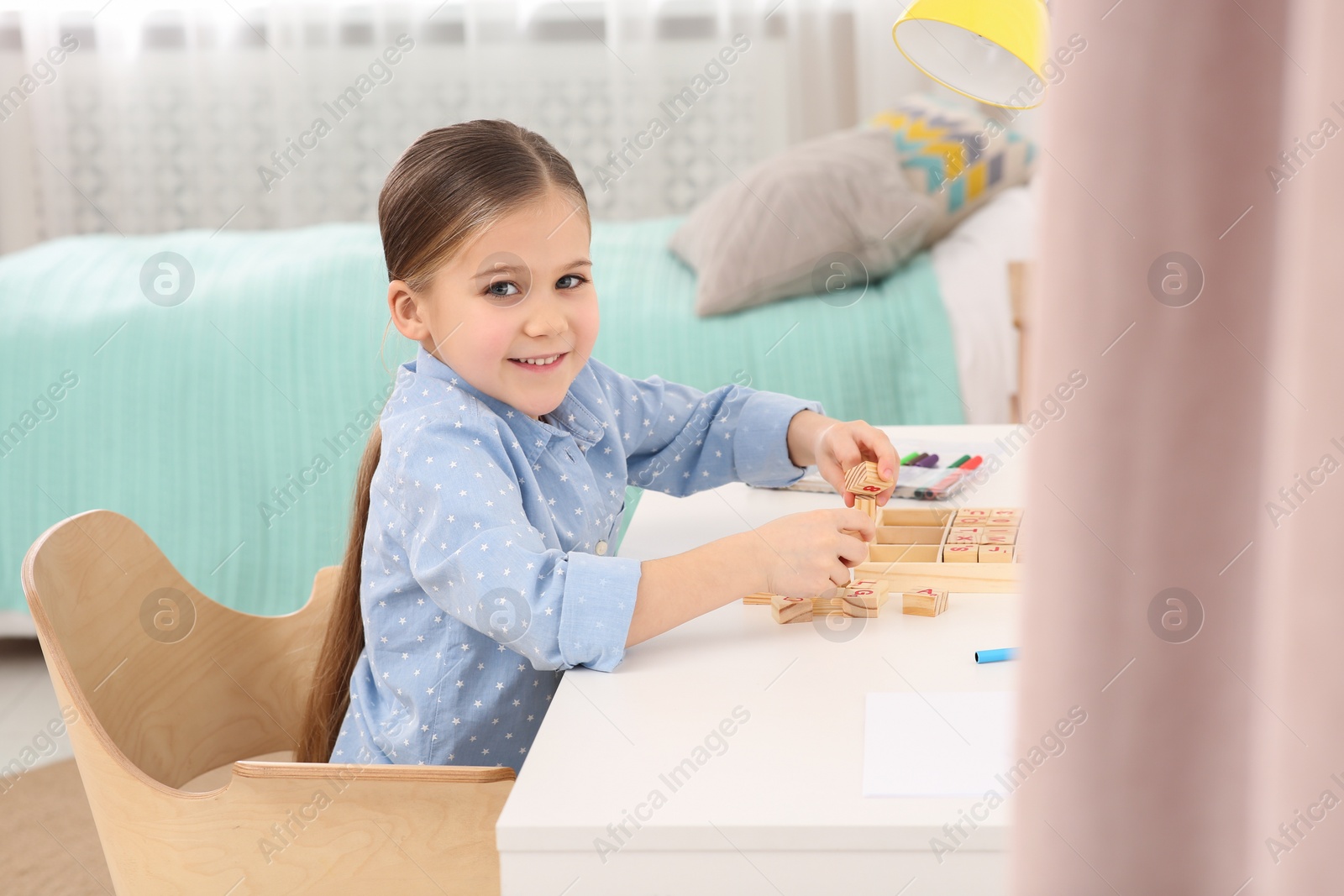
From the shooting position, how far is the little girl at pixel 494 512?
74cm

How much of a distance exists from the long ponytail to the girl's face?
15cm

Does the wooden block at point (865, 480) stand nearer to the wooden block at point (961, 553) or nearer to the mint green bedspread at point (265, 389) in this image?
the wooden block at point (961, 553)

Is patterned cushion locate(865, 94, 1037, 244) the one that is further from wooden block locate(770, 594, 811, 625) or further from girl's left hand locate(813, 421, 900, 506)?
wooden block locate(770, 594, 811, 625)

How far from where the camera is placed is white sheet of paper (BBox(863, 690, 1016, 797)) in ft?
1.73

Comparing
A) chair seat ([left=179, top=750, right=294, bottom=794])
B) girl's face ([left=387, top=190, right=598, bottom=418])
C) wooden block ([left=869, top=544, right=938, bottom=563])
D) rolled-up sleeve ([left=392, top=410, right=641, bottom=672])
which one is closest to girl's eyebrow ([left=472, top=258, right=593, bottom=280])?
girl's face ([left=387, top=190, right=598, bottom=418])

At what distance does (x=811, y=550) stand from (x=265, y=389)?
4.83ft

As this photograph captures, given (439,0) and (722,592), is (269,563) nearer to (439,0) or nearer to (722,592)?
(722,592)

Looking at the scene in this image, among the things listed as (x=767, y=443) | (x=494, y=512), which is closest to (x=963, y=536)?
(x=767, y=443)

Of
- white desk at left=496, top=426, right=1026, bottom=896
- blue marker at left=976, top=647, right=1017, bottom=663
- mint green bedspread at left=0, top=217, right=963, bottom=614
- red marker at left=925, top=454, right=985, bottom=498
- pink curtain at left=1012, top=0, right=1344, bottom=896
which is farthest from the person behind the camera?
mint green bedspread at left=0, top=217, right=963, bottom=614

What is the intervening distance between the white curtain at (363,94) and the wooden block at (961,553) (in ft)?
8.52

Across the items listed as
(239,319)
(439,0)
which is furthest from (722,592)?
(439,0)

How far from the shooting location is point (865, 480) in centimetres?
92

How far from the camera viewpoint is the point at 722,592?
750mm

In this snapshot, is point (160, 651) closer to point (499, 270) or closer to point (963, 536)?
point (499, 270)
